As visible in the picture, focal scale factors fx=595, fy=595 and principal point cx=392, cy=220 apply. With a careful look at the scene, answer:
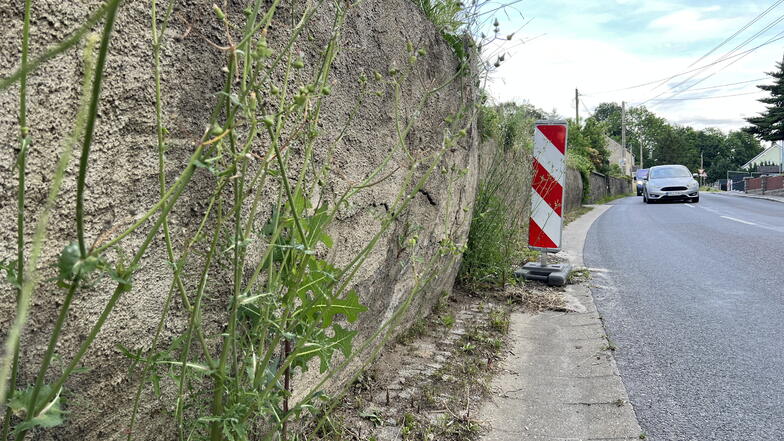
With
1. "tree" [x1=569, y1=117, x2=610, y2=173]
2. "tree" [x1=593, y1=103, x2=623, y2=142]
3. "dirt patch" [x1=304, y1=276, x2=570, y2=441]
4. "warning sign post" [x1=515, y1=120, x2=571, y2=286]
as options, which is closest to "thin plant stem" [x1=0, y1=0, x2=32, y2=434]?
"dirt patch" [x1=304, y1=276, x2=570, y2=441]

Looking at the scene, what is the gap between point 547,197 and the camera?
213 inches

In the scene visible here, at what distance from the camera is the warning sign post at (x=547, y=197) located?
525 centimetres

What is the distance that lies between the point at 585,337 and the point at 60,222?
323 cm

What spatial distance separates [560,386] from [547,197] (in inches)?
111

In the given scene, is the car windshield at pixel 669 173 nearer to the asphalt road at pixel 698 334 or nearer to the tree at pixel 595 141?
the tree at pixel 595 141

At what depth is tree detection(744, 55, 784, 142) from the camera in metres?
52.8

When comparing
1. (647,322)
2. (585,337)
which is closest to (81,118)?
(585,337)

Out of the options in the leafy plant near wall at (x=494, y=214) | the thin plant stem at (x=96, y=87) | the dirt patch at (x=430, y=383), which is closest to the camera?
the thin plant stem at (x=96, y=87)

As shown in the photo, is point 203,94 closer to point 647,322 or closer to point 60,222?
point 60,222

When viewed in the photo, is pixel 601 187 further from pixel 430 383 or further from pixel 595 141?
pixel 430 383

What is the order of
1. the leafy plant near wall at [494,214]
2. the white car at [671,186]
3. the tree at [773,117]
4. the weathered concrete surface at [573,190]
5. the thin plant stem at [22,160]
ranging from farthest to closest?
1. the tree at [773,117]
2. the white car at [671,186]
3. the weathered concrete surface at [573,190]
4. the leafy plant near wall at [494,214]
5. the thin plant stem at [22,160]

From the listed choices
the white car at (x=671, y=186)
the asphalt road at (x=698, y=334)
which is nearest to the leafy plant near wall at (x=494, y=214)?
the asphalt road at (x=698, y=334)

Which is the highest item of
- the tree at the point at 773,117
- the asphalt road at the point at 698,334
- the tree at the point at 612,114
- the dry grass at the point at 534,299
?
the tree at the point at 612,114

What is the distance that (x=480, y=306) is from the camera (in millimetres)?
4137
